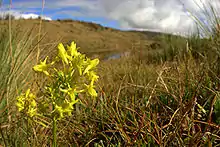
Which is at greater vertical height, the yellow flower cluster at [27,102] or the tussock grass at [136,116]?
the yellow flower cluster at [27,102]

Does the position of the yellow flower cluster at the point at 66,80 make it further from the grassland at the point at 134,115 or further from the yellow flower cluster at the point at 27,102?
the grassland at the point at 134,115

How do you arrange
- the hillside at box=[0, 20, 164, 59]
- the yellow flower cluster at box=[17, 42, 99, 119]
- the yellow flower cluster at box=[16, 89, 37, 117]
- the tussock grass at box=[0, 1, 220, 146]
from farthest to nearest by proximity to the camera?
1. the hillside at box=[0, 20, 164, 59]
2. the tussock grass at box=[0, 1, 220, 146]
3. the yellow flower cluster at box=[16, 89, 37, 117]
4. the yellow flower cluster at box=[17, 42, 99, 119]

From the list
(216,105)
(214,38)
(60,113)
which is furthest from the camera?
(214,38)

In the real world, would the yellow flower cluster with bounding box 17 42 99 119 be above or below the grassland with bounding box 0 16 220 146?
above

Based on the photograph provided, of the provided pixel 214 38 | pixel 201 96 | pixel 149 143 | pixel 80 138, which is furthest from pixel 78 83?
pixel 214 38

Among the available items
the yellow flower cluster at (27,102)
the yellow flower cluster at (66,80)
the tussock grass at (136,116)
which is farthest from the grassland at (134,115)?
the yellow flower cluster at (66,80)

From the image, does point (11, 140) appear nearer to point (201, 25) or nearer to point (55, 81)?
point (55, 81)

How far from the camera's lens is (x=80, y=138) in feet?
6.06

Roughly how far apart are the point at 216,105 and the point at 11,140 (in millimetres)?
1382

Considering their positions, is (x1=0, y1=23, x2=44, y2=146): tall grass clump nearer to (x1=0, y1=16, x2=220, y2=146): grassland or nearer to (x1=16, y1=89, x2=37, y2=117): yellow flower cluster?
(x1=0, y1=16, x2=220, y2=146): grassland

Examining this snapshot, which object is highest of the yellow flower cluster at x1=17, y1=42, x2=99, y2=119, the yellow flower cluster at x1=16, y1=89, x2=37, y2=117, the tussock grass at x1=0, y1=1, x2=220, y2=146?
the yellow flower cluster at x1=17, y1=42, x2=99, y2=119

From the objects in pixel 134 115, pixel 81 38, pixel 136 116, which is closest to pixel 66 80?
pixel 134 115

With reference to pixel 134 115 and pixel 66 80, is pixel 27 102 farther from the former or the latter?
pixel 134 115

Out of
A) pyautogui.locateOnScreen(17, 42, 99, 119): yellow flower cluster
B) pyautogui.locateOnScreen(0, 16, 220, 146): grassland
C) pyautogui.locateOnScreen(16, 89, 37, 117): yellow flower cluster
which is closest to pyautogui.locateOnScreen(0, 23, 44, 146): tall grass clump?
pyautogui.locateOnScreen(0, 16, 220, 146): grassland
